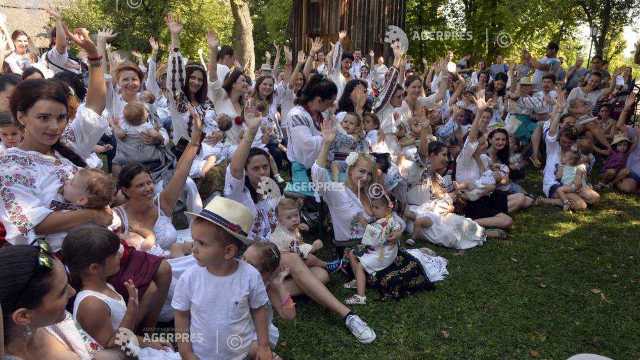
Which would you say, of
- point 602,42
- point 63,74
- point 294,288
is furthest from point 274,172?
point 602,42

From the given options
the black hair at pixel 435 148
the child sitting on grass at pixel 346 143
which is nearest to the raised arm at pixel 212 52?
the child sitting on grass at pixel 346 143

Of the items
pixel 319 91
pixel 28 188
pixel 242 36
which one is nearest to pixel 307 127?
pixel 319 91

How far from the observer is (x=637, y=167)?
7.47 m

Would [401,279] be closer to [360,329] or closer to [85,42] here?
[360,329]

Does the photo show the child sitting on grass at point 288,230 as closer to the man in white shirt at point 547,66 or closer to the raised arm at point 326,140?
the raised arm at point 326,140

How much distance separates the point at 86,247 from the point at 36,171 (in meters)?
0.54

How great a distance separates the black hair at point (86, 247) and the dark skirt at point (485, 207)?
4636 mm

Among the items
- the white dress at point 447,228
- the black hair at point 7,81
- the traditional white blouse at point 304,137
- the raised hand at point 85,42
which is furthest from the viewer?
the white dress at point 447,228

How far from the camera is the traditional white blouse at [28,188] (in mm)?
2391

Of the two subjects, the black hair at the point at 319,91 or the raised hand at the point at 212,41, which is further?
the raised hand at the point at 212,41

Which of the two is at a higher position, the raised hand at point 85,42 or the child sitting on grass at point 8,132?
the raised hand at point 85,42

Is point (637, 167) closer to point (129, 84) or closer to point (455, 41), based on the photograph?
point (129, 84)

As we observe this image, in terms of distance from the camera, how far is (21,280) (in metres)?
1.58

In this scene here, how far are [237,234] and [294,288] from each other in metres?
1.69
